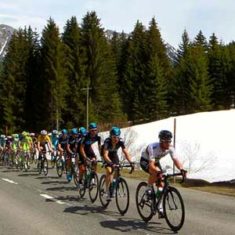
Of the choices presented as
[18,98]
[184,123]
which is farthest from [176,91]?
[184,123]

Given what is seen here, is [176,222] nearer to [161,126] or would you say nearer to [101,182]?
[101,182]

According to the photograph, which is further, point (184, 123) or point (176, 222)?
point (184, 123)

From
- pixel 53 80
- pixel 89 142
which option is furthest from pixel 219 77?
pixel 89 142

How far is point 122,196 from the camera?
41.0 ft

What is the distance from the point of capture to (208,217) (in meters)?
11.9

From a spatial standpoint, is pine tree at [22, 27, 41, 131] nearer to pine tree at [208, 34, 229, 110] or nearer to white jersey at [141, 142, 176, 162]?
pine tree at [208, 34, 229, 110]

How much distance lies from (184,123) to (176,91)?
33.3 meters

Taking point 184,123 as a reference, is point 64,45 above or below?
above

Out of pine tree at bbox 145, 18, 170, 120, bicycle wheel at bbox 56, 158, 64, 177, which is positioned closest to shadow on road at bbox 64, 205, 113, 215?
bicycle wheel at bbox 56, 158, 64, 177

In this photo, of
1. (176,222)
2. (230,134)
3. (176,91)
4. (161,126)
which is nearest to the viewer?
(176,222)

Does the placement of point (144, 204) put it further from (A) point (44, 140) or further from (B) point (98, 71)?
(B) point (98, 71)

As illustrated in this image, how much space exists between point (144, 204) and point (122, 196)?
4.58ft

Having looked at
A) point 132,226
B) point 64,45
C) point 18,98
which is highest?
point 64,45

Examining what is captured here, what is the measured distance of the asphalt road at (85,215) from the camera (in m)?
10.3
